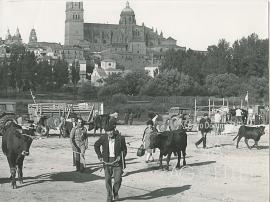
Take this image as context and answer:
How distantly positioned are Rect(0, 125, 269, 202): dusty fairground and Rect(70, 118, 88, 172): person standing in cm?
33

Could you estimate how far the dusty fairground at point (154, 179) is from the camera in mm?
12758

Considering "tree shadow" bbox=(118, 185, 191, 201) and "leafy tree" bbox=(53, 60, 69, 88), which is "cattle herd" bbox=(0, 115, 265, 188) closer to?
"tree shadow" bbox=(118, 185, 191, 201)

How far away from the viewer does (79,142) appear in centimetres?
1683

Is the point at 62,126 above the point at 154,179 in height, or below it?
above

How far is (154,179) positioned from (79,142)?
282 cm

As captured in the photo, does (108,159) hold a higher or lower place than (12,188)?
higher

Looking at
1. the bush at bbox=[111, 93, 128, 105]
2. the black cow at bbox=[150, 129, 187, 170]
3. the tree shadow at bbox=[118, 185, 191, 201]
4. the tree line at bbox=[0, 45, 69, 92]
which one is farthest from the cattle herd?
the tree line at bbox=[0, 45, 69, 92]

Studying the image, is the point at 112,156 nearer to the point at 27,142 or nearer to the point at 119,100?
the point at 27,142

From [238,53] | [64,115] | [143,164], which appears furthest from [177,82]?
[143,164]

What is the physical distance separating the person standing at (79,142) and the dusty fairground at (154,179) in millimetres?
327

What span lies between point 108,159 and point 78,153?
16.6 ft

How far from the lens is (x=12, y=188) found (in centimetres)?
1374

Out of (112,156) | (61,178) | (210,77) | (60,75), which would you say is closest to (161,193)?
(112,156)

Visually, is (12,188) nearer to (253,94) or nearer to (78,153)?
(78,153)
